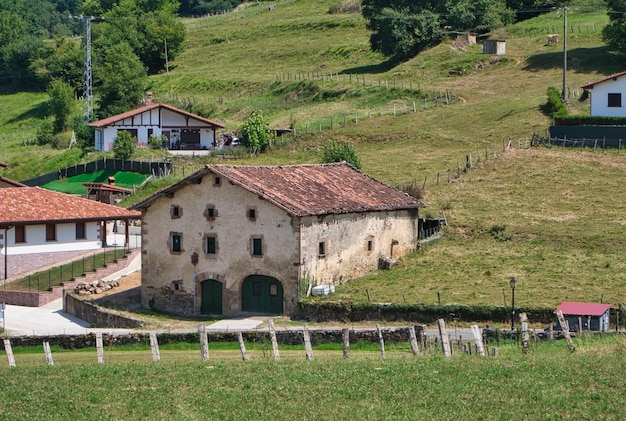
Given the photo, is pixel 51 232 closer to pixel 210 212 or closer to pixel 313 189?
pixel 210 212

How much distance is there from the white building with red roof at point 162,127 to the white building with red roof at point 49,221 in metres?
32.9

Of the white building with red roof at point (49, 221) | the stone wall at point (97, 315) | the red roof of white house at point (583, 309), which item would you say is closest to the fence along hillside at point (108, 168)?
the white building with red roof at point (49, 221)

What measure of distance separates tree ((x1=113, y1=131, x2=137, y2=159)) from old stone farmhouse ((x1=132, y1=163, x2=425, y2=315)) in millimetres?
36674

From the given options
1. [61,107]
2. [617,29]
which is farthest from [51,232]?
[61,107]

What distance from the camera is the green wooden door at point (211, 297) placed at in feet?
190

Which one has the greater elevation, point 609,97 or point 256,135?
point 609,97

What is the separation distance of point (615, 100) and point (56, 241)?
37789mm

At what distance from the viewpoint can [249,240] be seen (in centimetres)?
5766

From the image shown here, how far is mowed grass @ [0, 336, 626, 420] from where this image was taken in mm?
28781

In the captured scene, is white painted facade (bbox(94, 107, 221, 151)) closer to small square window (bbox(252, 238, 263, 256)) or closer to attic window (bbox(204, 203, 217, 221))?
attic window (bbox(204, 203, 217, 221))

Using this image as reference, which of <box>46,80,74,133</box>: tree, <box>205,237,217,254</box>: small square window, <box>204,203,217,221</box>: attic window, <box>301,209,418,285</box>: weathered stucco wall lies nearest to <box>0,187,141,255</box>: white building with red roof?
<box>204,203,217,221</box>: attic window

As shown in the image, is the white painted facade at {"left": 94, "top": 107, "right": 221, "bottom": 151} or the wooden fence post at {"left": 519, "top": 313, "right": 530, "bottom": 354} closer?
the wooden fence post at {"left": 519, "top": 313, "right": 530, "bottom": 354}

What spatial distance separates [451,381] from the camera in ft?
103

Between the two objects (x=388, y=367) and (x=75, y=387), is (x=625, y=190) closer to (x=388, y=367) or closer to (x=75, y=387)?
(x=388, y=367)
